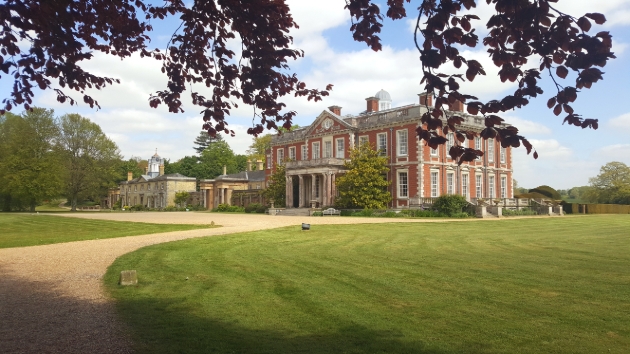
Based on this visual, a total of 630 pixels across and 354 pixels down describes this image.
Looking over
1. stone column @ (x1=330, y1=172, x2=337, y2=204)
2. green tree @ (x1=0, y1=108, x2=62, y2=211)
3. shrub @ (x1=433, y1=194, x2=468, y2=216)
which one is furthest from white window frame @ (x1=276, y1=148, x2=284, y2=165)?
green tree @ (x1=0, y1=108, x2=62, y2=211)

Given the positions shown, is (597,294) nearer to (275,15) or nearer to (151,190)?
(275,15)

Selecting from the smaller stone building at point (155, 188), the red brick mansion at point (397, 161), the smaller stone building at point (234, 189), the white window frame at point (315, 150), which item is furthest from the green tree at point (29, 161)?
the white window frame at point (315, 150)

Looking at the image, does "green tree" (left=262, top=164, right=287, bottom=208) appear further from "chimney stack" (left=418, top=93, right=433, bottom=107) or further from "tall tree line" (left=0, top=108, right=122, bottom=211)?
"tall tree line" (left=0, top=108, right=122, bottom=211)

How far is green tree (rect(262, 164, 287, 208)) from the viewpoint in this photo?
45500mm

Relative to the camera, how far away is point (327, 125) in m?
43.4

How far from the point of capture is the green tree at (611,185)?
5559cm

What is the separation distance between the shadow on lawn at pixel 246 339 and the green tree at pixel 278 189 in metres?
39.3

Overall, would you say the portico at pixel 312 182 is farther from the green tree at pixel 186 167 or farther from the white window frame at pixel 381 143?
the green tree at pixel 186 167

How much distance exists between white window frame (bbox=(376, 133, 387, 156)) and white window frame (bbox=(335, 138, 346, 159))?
11.1 ft

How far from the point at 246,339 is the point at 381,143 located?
35.1 m

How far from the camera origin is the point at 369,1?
16.2 feet

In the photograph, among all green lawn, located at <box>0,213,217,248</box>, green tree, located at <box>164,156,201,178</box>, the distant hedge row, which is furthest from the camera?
green tree, located at <box>164,156,201,178</box>

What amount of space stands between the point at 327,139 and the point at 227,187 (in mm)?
19394

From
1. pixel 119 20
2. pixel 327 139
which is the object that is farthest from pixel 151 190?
pixel 119 20
